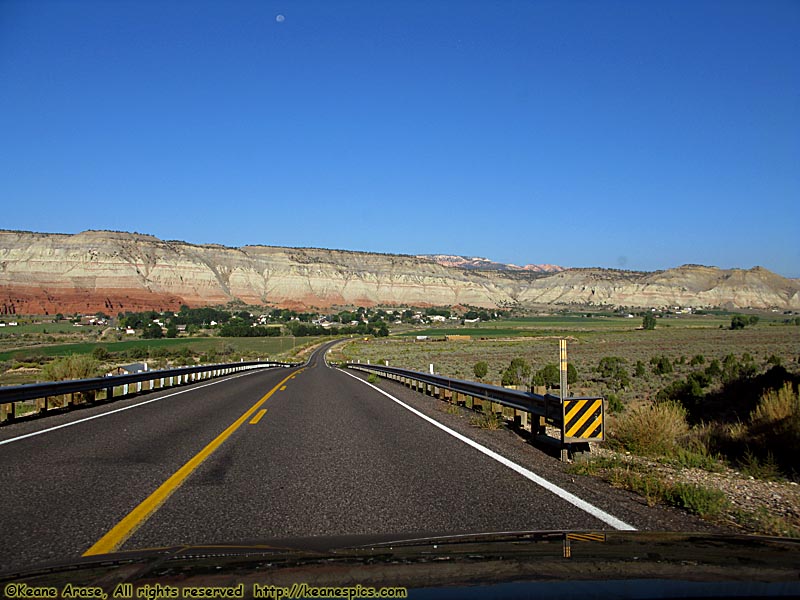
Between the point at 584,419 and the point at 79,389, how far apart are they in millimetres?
13294

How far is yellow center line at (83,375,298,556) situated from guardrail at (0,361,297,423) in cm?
611

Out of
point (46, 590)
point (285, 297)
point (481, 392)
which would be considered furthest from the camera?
point (285, 297)

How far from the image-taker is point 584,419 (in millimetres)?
9031

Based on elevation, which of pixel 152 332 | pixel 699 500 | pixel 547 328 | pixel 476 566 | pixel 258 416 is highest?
pixel 476 566

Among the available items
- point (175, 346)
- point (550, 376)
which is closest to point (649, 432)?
point (550, 376)

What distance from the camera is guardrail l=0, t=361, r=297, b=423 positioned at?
13766mm

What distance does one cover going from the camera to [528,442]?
10.9m

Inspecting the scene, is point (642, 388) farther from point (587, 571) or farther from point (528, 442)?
point (587, 571)

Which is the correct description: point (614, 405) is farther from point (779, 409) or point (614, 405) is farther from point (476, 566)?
point (476, 566)

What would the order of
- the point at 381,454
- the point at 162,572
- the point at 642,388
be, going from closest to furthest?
the point at 162,572 < the point at 381,454 < the point at 642,388

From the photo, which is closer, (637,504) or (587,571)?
(587,571)

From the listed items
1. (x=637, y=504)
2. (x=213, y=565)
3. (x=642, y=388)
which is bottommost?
(x=642, y=388)

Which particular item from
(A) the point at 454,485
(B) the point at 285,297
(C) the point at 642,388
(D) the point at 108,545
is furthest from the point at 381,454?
(B) the point at 285,297

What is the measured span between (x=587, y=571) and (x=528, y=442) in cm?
741
